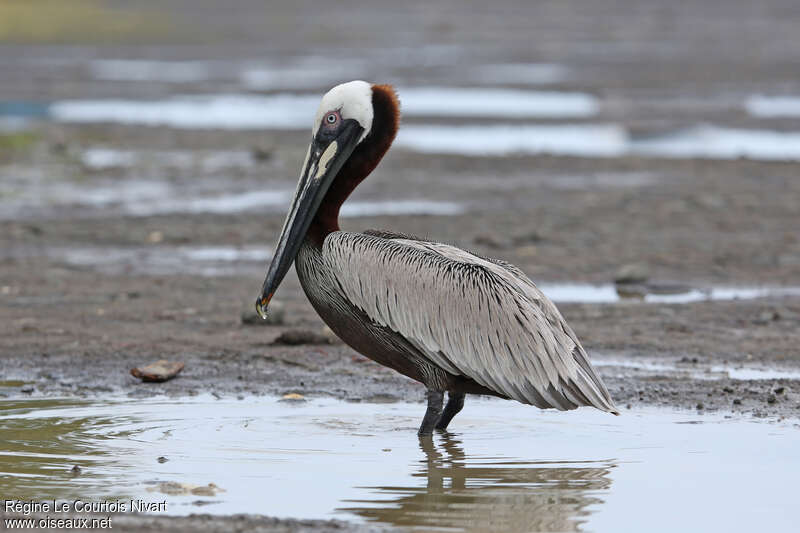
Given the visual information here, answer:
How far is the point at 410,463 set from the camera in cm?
607

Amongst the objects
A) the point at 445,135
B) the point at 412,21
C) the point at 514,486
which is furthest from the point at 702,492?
the point at 412,21

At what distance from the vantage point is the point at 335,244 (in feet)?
21.0

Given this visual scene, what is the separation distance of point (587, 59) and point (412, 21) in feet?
46.5

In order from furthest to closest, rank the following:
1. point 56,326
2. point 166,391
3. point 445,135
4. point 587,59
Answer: point 587,59 < point 445,135 < point 56,326 < point 166,391

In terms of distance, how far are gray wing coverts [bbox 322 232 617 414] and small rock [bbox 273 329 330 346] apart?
224 centimetres

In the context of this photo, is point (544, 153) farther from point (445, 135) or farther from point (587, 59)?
point (587, 59)

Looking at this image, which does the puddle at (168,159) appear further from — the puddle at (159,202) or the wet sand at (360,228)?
the puddle at (159,202)

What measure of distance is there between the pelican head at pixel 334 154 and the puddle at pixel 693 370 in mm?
2077

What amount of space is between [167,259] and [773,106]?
15957 millimetres

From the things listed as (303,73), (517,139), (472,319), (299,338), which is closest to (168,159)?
(517,139)

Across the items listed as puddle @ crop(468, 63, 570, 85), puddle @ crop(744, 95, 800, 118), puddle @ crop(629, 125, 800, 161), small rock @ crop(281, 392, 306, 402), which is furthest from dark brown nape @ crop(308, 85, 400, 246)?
puddle @ crop(468, 63, 570, 85)

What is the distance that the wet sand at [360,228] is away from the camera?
7922 millimetres

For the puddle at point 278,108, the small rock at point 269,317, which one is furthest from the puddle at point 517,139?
the small rock at point 269,317

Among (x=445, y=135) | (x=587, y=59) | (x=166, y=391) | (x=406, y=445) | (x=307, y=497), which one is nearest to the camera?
(x=307, y=497)
